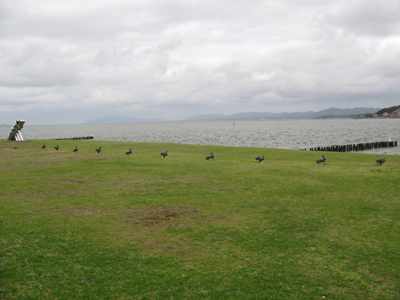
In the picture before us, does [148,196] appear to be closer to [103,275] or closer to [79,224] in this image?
[79,224]

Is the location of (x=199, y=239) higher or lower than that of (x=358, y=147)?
lower

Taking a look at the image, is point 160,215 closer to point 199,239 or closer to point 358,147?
point 199,239

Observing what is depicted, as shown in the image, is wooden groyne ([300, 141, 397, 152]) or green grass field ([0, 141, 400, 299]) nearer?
green grass field ([0, 141, 400, 299])

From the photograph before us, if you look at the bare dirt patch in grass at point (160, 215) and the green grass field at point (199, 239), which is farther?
the bare dirt patch in grass at point (160, 215)

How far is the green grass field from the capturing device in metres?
7.07

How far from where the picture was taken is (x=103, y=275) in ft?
24.4

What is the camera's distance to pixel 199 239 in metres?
9.66

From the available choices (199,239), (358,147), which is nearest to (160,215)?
(199,239)

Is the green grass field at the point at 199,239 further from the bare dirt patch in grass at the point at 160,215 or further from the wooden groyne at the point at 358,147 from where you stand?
the wooden groyne at the point at 358,147

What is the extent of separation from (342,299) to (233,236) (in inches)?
152

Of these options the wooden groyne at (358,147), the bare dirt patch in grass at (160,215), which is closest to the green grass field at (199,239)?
the bare dirt patch in grass at (160,215)

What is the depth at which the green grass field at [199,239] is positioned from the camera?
23.2 ft

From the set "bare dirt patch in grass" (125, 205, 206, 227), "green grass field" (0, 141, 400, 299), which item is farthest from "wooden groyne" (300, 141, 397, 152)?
"bare dirt patch in grass" (125, 205, 206, 227)

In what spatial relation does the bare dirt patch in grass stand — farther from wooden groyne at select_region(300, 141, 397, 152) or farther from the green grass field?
wooden groyne at select_region(300, 141, 397, 152)
